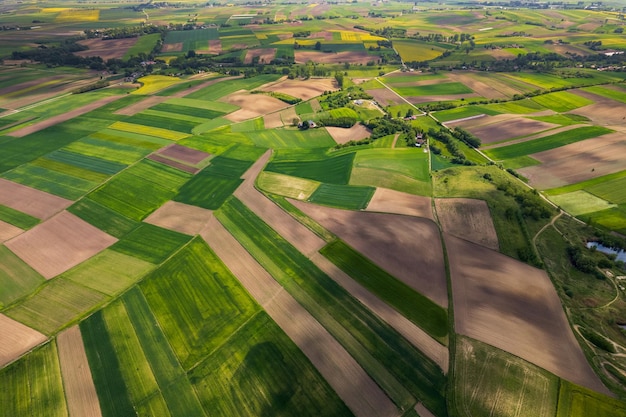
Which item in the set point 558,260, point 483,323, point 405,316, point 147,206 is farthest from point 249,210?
point 558,260

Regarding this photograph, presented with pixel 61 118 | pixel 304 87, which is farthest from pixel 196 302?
pixel 304 87

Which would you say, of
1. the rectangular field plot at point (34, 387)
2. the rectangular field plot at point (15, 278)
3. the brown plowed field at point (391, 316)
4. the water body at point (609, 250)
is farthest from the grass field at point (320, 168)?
the rectangular field plot at point (34, 387)

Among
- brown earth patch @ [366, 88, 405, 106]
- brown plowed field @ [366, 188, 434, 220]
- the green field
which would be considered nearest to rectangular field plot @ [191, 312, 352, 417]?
the green field

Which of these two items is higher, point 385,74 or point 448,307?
point 385,74

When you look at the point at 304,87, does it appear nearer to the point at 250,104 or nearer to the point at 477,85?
the point at 250,104

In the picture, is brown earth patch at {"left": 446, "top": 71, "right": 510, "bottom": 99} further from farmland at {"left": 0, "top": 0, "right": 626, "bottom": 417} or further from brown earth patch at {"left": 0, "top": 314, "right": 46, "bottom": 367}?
brown earth patch at {"left": 0, "top": 314, "right": 46, "bottom": 367}

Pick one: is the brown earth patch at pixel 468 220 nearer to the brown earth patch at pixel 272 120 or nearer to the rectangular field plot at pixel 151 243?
the rectangular field plot at pixel 151 243

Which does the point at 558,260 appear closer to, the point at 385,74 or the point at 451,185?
the point at 451,185
